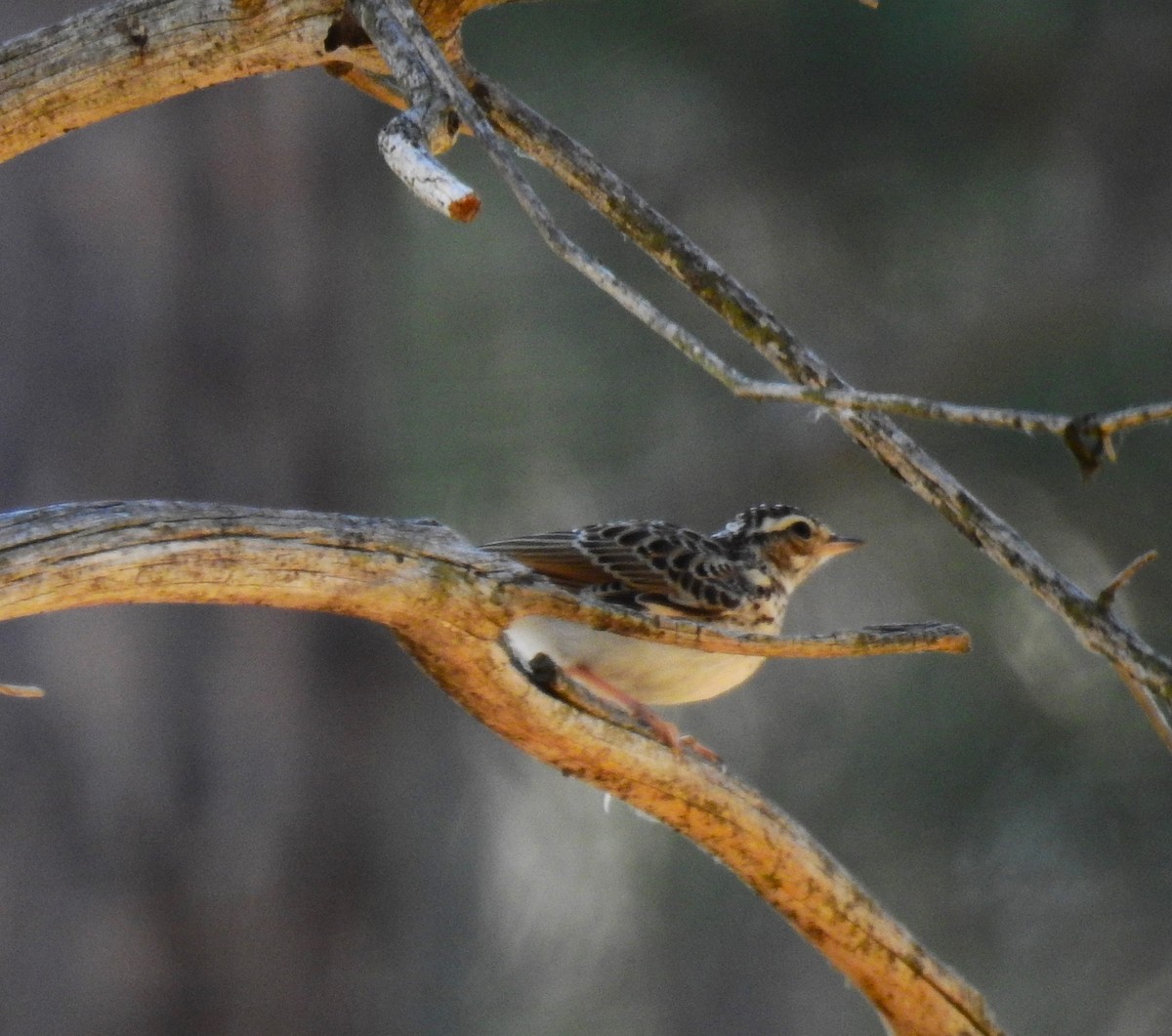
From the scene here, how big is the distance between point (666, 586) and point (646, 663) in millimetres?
423

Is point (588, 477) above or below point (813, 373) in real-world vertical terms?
above

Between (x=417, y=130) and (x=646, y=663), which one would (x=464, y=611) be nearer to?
(x=417, y=130)

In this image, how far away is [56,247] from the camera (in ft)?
21.1

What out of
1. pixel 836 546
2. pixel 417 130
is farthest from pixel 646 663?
pixel 417 130

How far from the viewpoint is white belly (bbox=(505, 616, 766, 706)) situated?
4.18m

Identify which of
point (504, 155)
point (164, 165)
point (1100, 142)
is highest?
point (164, 165)

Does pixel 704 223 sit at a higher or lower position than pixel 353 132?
lower

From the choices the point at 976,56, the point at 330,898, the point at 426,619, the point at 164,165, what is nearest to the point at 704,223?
the point at 976,56

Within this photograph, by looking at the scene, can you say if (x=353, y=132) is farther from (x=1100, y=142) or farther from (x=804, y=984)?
(x=804, y=984)

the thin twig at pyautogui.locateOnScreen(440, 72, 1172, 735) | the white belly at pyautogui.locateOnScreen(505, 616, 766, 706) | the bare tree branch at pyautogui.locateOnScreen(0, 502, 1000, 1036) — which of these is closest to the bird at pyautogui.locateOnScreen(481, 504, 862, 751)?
the white belly at pyautogui.locateOnScreen(505, 616, 766, 706)

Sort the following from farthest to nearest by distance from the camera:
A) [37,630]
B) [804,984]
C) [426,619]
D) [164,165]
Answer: [804,984] → [164,165] → [37,630] → [426,619]

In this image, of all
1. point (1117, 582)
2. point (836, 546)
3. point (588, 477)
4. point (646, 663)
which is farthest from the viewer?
point (588, 477)

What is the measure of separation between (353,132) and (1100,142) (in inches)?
125

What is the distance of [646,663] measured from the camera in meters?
4.19
